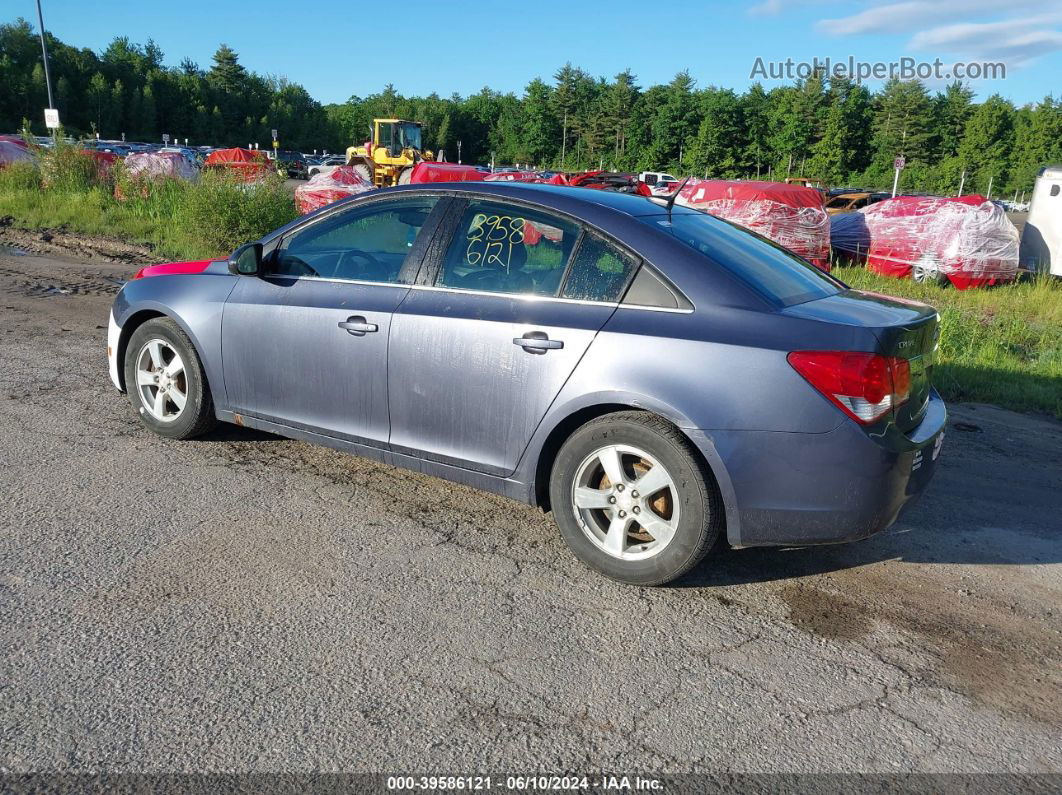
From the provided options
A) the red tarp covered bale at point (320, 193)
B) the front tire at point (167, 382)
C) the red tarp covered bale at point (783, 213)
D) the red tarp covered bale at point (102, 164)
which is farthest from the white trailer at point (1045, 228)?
the red tarp covered bale at point (102, 164)

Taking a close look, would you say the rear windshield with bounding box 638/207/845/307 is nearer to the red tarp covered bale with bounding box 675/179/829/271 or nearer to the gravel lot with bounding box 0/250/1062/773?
the gravel lot with bounding box 0/250/1062/773

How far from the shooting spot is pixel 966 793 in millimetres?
2502

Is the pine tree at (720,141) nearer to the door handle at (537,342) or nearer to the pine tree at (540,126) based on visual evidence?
the pine tree at (540,126)

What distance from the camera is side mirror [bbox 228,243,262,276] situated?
15.6ft

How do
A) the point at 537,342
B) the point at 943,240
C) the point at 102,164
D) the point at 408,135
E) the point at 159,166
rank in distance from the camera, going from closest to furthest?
1. the point at 537,342
2. the point at 943,240
3. the point at 159,166
4. the point at 102,164
5. the point at 408,135

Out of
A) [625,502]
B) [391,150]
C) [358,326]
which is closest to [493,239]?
[358,326]

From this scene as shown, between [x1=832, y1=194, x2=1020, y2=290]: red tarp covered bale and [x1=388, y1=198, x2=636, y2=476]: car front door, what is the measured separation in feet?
43.3

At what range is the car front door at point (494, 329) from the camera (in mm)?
3789

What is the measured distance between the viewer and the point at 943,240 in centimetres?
1515

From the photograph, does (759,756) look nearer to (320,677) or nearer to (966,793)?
(966,793)

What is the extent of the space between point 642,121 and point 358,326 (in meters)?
91.7

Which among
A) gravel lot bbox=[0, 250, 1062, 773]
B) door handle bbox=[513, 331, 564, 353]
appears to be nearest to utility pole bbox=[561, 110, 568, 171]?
gravel lot bbox=[0, 250, 1062, 773]

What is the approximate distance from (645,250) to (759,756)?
6.86 ft

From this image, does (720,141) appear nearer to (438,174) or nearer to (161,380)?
(438,174)
